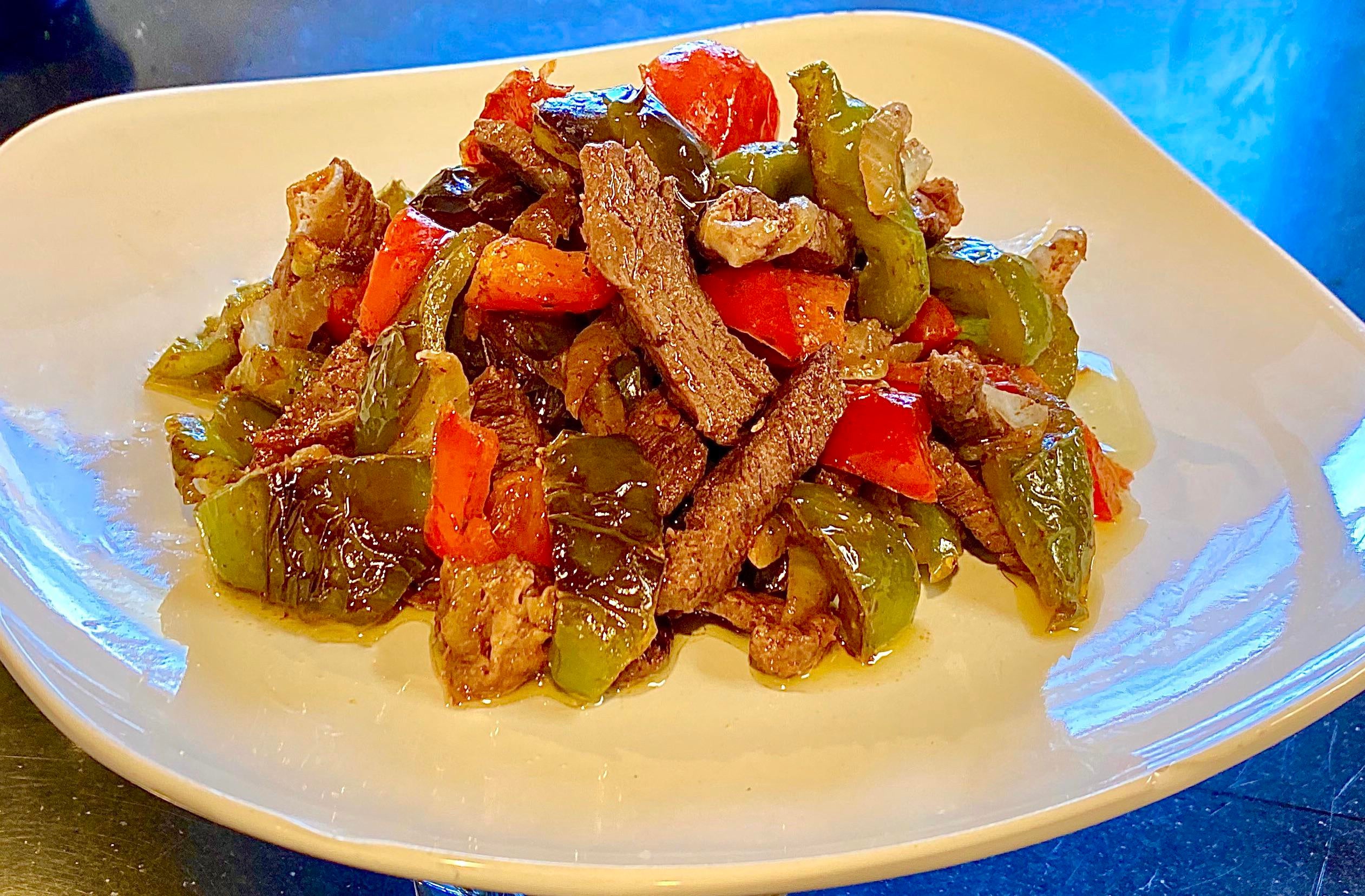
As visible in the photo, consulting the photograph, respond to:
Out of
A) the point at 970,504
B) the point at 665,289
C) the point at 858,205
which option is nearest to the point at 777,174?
the point at 858,205

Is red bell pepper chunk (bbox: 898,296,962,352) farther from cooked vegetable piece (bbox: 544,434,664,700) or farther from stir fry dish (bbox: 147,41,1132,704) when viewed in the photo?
cooked vegetable piece (bbox: 544,434,664,700)

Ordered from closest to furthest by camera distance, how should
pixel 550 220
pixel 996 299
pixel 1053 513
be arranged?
pixel 1053 513 → pixel 550 220 → pixel 996 299

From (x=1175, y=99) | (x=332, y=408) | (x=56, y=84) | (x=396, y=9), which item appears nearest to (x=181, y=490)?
(x=332, y=408)

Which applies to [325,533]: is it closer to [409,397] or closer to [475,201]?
[409,397]

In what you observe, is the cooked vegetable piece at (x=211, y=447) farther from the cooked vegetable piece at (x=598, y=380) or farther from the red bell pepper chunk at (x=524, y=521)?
the cooked vegetable piece at (x=598, y=380)

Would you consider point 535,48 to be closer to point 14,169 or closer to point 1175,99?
point 14,169

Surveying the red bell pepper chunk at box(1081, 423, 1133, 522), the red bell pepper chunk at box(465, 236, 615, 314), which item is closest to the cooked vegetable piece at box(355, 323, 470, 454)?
the red bell pepper chunk at box(465, 236, 615, 314)
